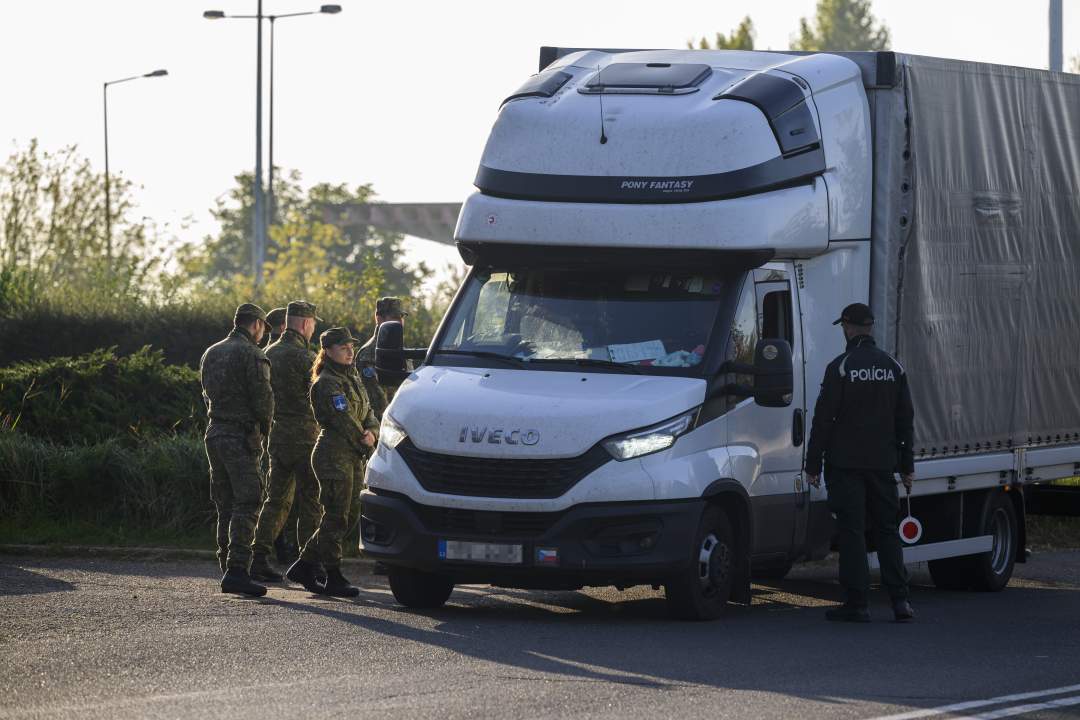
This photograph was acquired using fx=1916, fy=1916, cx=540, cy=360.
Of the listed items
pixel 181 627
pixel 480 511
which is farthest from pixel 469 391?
pixel 181 627

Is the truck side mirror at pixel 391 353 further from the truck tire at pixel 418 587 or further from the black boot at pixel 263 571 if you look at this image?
the black boot at pixel 263 571

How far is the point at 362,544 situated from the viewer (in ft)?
38.0

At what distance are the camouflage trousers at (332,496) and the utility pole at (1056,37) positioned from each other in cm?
1353

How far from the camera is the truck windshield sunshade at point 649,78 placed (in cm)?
1205

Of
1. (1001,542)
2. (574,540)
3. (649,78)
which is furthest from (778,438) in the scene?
(1001,542)

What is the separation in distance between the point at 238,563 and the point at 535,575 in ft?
8.25

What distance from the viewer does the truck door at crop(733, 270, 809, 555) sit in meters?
11.7

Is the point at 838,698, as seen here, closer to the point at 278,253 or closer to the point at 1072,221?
the point at 1072,221

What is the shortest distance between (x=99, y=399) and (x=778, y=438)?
9.24 metres

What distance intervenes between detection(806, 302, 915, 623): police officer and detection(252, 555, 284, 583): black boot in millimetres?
3936

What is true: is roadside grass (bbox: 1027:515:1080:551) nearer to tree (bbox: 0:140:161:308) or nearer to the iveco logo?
the iveco logo

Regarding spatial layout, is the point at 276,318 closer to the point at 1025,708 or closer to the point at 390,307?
the point at 390,307

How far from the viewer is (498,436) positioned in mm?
10906

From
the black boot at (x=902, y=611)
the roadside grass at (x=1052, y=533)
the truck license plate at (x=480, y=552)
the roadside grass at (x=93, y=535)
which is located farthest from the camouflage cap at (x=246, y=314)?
Result: the roadside grass at (x=1052, y=533)
